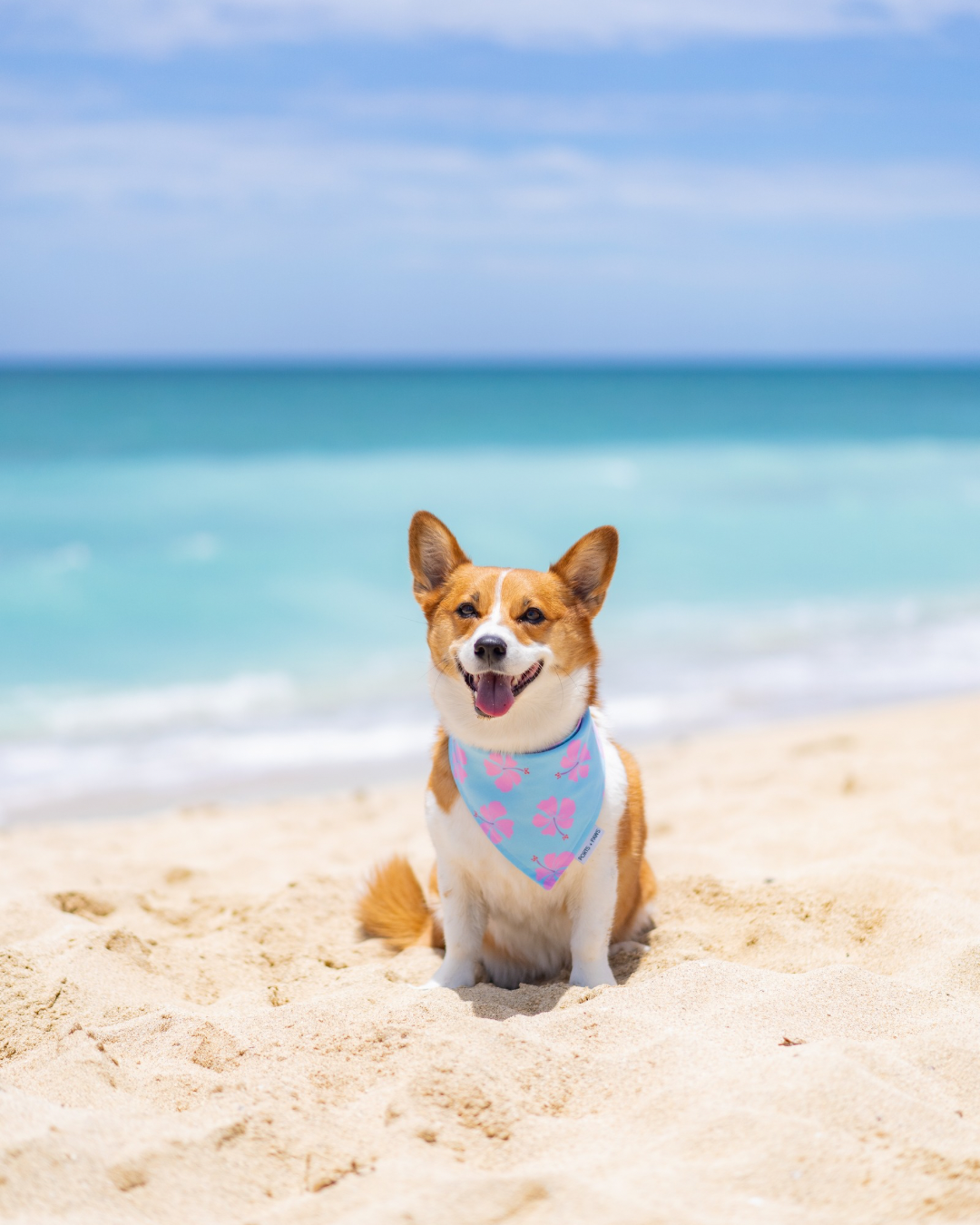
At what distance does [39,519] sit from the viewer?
16156mm

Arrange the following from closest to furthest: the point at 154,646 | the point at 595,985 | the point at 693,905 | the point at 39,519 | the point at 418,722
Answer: the point at 595,985, the point at 693,905, the point at 418,722, the point at 154,646, the point at 39,519

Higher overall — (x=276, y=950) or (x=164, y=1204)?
(x=164, y=1204)

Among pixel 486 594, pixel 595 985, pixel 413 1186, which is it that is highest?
pixel 486 594

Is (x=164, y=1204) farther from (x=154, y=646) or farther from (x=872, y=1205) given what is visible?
(x=154, y=646)

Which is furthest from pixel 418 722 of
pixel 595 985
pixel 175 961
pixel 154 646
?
pixel 595 985

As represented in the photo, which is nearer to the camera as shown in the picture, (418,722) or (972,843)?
(972,843)

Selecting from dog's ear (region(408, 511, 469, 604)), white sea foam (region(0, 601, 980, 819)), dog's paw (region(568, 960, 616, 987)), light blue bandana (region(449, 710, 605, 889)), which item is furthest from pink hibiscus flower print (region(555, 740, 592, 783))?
white sea foam (region(0, 601, 980, 819))

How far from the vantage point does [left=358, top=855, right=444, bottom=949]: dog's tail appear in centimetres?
386

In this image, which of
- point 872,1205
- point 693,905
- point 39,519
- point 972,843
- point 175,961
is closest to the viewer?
point 872,1205

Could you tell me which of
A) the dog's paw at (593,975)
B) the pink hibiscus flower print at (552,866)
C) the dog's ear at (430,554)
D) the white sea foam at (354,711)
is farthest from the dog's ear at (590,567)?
the white sea foam at (354,711)

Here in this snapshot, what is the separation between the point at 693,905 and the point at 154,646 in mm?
6782

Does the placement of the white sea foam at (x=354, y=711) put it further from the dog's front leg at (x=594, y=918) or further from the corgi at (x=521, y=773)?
the dog's front leg at (x=594, y=918)

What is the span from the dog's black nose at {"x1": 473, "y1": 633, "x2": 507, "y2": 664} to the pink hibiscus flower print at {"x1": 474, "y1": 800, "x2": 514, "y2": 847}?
447 mm

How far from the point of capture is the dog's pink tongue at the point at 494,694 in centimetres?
307
